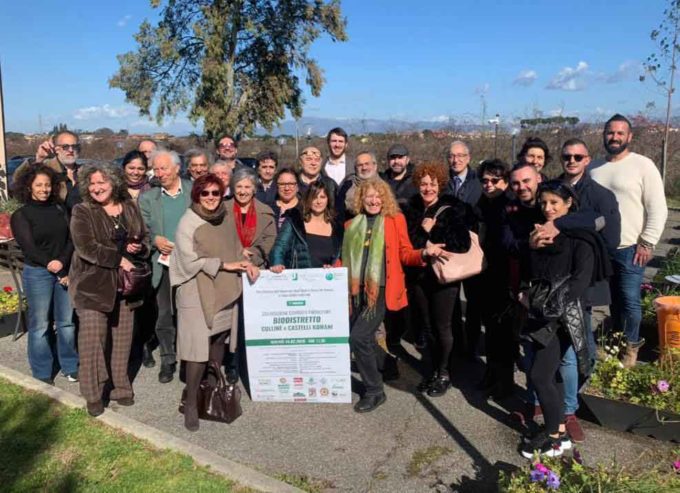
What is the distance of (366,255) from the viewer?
173 inches

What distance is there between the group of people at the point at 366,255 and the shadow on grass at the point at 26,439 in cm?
39

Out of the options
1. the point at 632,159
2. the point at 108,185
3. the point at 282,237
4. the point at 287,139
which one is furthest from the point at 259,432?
the point at 287,139

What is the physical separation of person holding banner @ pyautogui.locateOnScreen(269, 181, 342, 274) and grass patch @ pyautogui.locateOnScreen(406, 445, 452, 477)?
164 centimetres

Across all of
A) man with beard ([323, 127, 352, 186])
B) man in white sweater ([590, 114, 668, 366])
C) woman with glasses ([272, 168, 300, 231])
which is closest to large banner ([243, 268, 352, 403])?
woman with glasses ([272, 168, 300, 231])

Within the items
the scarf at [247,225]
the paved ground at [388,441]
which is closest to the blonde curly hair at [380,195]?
the scarf at [247,225]

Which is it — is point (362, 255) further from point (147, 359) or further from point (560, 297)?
point (147, 359)

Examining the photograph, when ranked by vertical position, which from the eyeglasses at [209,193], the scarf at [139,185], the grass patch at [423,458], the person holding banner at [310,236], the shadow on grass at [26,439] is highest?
the scarf at [139,185]

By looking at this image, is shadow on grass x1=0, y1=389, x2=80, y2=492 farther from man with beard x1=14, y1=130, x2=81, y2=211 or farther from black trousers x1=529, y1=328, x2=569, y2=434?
black trousers x1=529, y1=328, x2=569, y2=434

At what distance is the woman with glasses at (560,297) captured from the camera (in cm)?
349

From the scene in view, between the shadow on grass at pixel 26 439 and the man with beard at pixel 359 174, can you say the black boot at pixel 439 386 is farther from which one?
the shadow on grass at pixel 26 439

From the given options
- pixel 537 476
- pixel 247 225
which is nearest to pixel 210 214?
pixel 247 225

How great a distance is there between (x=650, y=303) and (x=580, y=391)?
7.62 feet

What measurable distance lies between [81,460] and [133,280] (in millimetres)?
1349

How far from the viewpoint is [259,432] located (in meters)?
4.21
